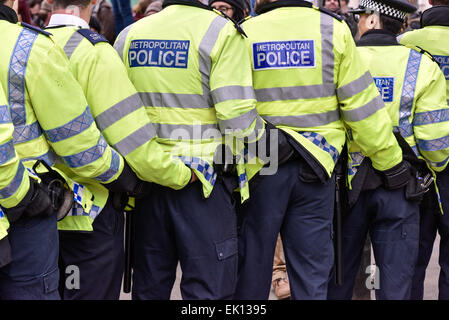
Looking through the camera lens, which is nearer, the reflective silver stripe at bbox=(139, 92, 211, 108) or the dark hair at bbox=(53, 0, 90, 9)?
the dark hair at bbox=(53, 0, 90, 9)

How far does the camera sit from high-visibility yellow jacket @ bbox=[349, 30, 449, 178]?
4051mm

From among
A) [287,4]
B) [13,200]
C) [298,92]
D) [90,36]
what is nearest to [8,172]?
[13,200]

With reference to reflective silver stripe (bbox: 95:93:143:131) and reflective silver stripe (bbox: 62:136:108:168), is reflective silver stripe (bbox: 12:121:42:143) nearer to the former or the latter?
reflective silver stripe (bbox: 62:136:108:168)

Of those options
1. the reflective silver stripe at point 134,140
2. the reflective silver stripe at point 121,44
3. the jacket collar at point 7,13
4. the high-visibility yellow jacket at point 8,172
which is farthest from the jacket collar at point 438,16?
the high-visibility yellow jacket at point 8,172

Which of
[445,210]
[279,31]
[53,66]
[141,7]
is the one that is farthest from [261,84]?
[141,7]

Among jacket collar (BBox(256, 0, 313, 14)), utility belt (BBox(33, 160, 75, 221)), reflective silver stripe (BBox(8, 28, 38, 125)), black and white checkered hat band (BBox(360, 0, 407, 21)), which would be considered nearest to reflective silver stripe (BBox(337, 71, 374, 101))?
jacket collar (BBox(256, 0, 313, 14))

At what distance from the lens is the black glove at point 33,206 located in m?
2.75

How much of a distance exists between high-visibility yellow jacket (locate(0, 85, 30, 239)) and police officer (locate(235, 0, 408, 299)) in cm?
140

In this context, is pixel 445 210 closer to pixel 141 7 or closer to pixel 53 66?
pixel 53 66

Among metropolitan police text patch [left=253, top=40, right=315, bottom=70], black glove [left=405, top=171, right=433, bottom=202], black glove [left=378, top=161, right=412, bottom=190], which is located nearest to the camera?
metropolitan police text patch [left=253, top=40, right=315, bottom=70]

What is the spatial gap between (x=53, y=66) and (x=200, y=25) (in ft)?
2.74
